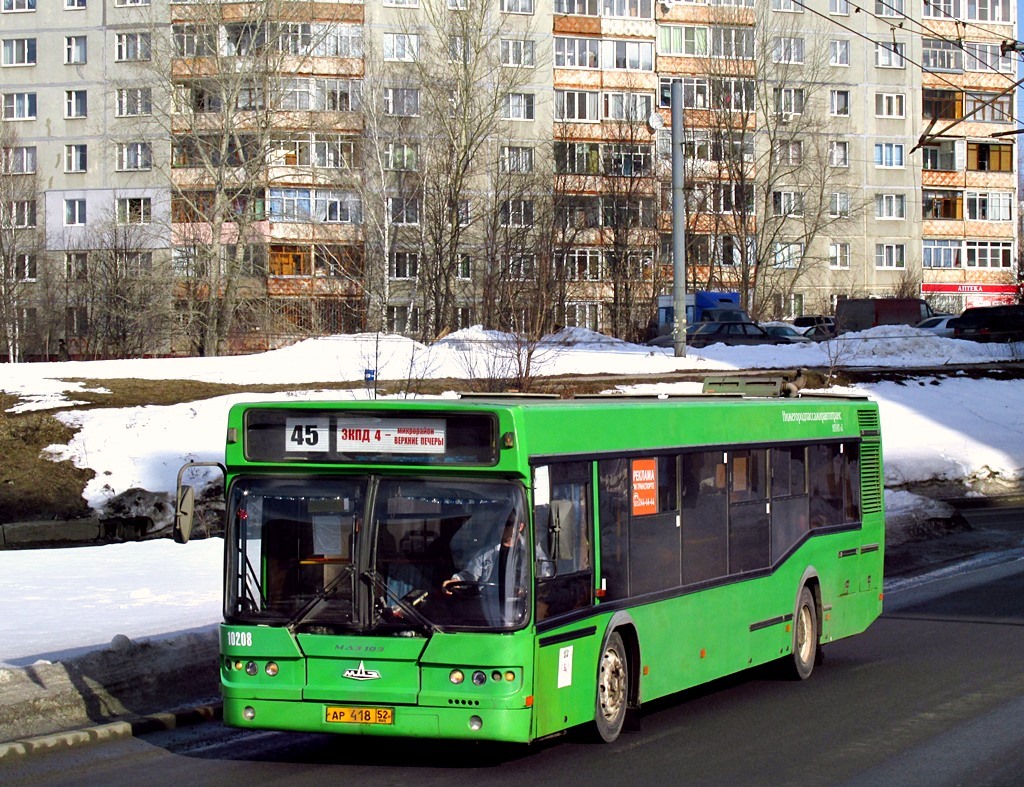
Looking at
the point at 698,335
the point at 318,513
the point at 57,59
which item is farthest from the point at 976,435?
the point at 57,59

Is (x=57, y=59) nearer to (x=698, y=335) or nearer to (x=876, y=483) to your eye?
(x=698, y=335)

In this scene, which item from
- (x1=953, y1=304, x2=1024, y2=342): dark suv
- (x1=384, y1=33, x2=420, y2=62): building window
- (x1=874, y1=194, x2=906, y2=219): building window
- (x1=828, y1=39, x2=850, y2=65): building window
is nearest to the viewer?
(x1=953, y1=304, x2=1024, y2=342): dark suv

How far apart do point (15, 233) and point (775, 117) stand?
36455 millimetres

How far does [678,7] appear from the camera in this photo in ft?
249

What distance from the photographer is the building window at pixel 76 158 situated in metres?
71.5

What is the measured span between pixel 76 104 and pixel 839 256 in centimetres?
4177

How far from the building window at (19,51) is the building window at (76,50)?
2005mm

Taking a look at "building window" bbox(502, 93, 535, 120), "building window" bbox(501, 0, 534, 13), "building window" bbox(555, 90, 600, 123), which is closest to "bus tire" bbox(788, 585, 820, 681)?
"building window" bbox(502, 93, 535, 120)

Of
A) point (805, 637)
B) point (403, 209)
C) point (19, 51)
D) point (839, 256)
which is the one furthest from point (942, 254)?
point (805, 637)

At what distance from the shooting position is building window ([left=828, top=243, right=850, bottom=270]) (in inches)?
3187

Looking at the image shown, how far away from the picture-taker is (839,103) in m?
80.6

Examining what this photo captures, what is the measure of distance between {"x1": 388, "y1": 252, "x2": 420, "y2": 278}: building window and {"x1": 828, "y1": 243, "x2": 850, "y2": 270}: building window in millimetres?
29178

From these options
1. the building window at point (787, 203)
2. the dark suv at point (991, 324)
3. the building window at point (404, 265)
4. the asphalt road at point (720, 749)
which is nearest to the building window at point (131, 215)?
the building window at point (404, 265)

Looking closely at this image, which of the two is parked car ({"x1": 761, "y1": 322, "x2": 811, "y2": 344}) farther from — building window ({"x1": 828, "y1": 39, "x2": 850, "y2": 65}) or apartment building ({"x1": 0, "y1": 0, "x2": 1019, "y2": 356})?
building window ({"x1": 828, "y1": 39, "x2": 850, "y2": 65})
